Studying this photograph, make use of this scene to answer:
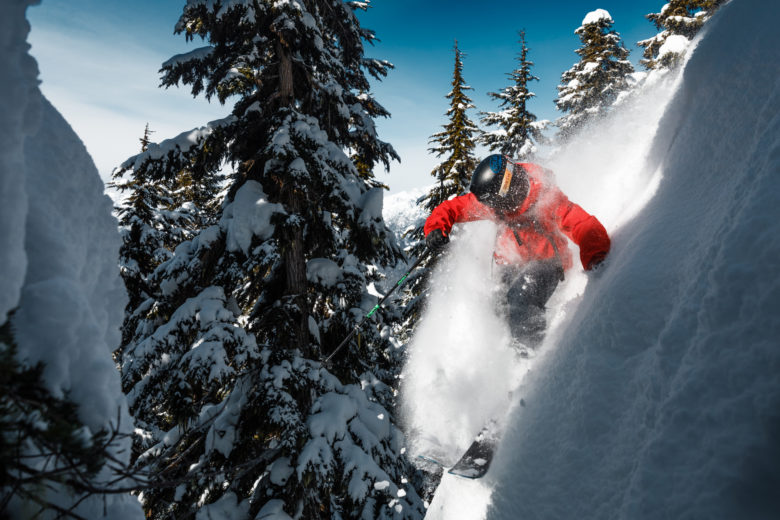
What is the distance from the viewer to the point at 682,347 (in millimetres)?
1670

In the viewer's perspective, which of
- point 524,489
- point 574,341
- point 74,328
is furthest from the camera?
point 574,341

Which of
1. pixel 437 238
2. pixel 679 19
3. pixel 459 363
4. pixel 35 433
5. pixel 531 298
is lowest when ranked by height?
pixel 459 363

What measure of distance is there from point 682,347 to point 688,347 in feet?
0.15

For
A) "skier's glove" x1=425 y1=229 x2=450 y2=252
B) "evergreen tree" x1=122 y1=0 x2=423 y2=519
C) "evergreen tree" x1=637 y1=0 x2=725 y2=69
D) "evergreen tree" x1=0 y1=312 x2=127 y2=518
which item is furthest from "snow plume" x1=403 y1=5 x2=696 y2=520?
"evergreen tree" x1=637 y1=0 x2=725 y2=69

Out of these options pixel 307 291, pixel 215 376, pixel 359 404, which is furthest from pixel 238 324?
pixel 359 404

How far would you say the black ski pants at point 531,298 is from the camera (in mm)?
4234

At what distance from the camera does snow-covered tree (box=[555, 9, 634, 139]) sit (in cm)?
1415

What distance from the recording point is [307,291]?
5703 millimetres

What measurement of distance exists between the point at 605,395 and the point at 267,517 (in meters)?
4.32

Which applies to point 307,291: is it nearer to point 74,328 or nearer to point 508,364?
point 508,364

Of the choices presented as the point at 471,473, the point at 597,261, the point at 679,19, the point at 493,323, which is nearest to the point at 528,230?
the point at 597,261

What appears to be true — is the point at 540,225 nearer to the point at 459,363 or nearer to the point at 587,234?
the point at 587,234

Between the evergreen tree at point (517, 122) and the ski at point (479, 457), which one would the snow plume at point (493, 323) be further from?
the evergreen tree at point (517, 122)

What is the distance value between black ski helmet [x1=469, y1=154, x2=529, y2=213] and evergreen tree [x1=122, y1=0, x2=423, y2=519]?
1.75m
